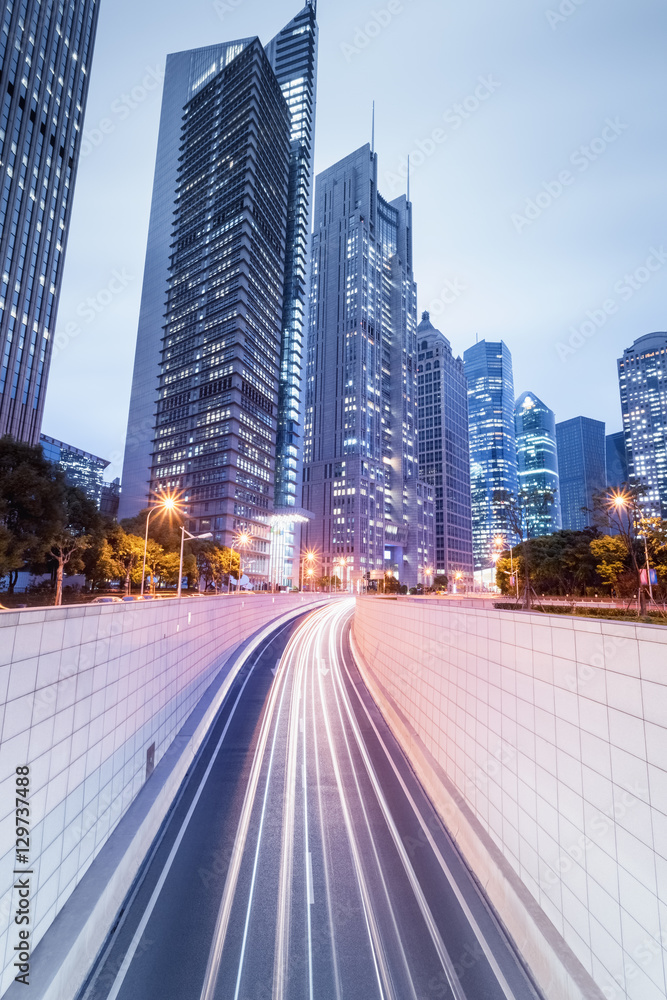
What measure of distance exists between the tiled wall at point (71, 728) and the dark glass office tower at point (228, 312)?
117719mm

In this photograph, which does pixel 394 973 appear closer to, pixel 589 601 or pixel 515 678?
pixel 515 678

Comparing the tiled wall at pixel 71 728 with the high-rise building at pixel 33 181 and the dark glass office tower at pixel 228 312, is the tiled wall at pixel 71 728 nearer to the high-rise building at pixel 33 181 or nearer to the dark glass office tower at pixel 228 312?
the high-rise building at pixel 33 181

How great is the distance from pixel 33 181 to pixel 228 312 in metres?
62.4

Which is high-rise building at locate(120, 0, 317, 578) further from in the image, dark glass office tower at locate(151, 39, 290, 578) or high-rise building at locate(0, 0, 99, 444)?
high-rise building at locate(0, 0, 99, 444)

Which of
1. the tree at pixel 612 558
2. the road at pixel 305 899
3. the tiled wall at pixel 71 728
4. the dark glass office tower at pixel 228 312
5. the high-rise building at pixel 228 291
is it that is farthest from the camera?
the high-rise building at pixel 228 291

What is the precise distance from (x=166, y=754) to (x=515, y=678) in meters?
13.7

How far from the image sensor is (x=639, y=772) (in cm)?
698

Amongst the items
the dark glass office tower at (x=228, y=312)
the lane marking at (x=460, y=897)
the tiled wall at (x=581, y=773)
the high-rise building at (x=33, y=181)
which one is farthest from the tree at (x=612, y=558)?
the dark glass office tower at (x=228, y=312)

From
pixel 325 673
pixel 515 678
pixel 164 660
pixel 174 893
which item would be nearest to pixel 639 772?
pixel 515 678

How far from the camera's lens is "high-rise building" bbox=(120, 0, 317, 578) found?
140 meters

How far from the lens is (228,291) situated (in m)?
143

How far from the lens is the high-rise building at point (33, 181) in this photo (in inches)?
3078

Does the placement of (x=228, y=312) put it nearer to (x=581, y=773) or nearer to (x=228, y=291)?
(x=228, y=291)

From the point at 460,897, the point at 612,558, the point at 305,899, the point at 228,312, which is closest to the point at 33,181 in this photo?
the point at 228,312
